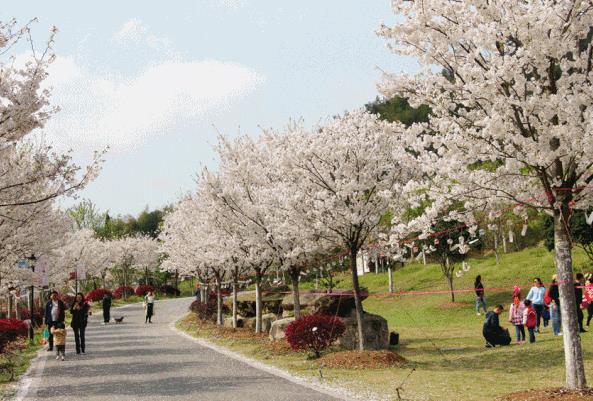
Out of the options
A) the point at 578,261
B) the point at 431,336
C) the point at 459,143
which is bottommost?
the point at 431,336

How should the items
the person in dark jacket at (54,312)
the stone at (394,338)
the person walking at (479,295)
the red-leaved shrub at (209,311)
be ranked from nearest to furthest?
the person in dark jacket at (54,312) < the stone at (394,338) < the person walking at (479,295) < the red-leaved shrub at (209,311)

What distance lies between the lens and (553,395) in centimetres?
886

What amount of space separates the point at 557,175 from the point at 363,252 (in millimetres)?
8528

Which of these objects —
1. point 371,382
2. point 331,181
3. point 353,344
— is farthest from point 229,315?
point 371,382

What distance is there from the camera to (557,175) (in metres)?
9.29

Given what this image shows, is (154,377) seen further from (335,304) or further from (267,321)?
A: (267,321)

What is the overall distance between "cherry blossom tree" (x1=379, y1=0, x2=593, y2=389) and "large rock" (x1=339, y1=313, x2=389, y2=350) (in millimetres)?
8907

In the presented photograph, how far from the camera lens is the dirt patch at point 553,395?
8594 millimetres

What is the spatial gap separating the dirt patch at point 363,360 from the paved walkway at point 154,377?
192 centimetres

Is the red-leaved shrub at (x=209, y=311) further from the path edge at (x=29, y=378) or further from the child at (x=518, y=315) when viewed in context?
the child at (x=518, y=315)

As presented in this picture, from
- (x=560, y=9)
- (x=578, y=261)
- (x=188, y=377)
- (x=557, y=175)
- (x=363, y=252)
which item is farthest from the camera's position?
(x=578, y=261)

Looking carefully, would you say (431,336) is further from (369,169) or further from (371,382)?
(371,382)

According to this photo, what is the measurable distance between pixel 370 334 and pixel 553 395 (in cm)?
978

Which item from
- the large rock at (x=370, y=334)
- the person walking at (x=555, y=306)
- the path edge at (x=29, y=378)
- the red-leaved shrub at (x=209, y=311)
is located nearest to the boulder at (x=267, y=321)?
the large rock at (x=370, y=334)
